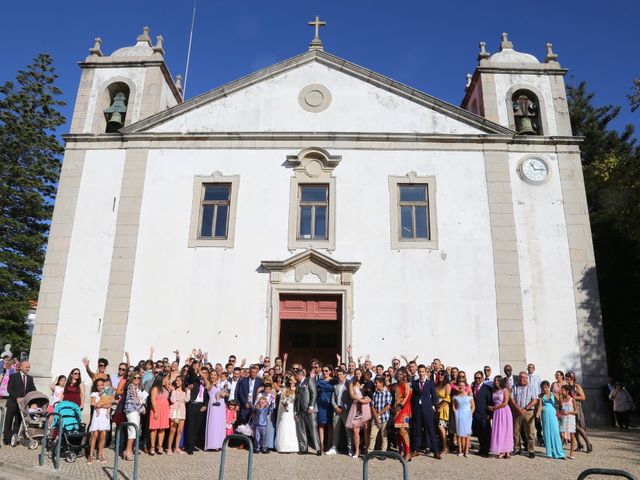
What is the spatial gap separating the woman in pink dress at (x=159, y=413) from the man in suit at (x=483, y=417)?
5.74 meters

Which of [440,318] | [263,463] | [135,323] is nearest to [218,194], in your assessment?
[135,323]

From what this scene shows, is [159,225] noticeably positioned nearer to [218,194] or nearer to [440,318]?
[218,194]

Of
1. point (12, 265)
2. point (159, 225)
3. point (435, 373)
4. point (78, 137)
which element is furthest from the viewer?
point (12, 265)

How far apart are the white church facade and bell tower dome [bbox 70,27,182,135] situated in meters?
0.08

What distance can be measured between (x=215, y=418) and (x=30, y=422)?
3494 millimetres

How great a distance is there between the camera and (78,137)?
15.0m

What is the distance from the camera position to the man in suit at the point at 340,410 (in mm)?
8961

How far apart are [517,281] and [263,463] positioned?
832cm

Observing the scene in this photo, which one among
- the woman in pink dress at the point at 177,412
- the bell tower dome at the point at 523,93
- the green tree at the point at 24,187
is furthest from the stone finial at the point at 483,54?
the green tree at the point at 24,187

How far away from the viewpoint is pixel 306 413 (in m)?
9.09

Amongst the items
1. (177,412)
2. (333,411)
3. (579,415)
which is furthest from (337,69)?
(579,415)

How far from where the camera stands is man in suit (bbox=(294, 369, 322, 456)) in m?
9.03

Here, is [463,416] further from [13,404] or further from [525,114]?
[525,114]

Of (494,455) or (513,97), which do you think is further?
(513,97)
